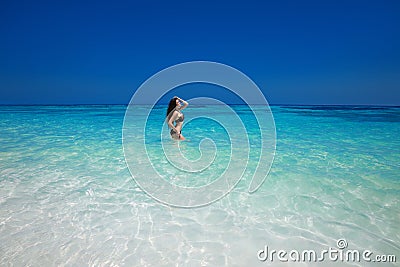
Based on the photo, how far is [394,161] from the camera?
6.68 meters

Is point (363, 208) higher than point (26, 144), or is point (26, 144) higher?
point (26, 144)

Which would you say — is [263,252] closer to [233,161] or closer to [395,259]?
[395,259]

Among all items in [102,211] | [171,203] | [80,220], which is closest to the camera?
[80,220]

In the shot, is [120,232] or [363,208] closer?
[120,232]

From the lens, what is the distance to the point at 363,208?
379 centimetres

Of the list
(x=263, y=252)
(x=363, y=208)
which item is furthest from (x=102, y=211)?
(x=363, y=208)

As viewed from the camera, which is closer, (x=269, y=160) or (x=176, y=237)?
(x=176, y=237)

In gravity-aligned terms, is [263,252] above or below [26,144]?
below

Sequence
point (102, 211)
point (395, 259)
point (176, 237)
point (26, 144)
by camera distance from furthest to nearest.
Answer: point (26, 144), point (102, 211), point (176, 237), point (395, 259)

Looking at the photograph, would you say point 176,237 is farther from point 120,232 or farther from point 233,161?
point 233,161

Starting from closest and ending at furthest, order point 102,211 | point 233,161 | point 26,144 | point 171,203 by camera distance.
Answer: point 102,211, point 171,203, point 233,161, point 26,144

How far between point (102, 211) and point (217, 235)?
6.31 feet

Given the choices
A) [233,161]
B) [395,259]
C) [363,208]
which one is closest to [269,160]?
[233,161]

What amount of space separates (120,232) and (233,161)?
164 inches
